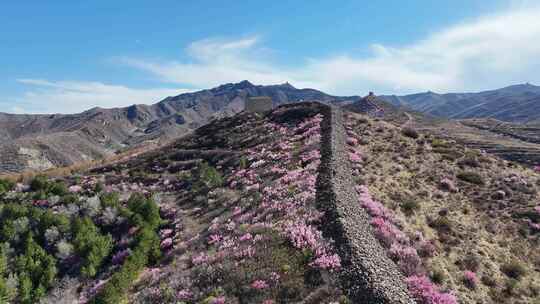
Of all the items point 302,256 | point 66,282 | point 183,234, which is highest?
point 302,256

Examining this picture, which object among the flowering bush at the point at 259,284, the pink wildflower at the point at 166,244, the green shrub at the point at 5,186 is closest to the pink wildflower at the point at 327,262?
the flowering bush at the point at 259,284

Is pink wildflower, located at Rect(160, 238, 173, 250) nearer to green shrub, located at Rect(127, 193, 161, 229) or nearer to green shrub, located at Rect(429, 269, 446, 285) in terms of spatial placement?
green shrub, located at Rect(127, 193, 161, 229)

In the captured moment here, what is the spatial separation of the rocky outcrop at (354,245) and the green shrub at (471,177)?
12.4 meters

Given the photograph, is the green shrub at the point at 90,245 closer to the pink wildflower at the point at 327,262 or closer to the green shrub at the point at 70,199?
the green shrub at the point at 70,199

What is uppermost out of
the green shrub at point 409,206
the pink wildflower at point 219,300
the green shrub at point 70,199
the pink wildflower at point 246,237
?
the pink wildflower at point 246,237

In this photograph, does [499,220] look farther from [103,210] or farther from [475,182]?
[103,210]

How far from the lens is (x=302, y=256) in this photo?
16297 millimetres

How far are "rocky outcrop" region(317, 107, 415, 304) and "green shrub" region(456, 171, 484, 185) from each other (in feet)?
40.6

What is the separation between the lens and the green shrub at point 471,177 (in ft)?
103

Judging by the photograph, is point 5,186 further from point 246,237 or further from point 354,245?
point 354,245

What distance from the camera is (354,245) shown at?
16.0m

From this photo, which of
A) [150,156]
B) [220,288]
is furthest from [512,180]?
[150,156]

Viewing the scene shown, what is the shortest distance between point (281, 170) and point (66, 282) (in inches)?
734

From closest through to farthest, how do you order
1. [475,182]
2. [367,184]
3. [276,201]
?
[276,201] < [367,184] < [475,182]
